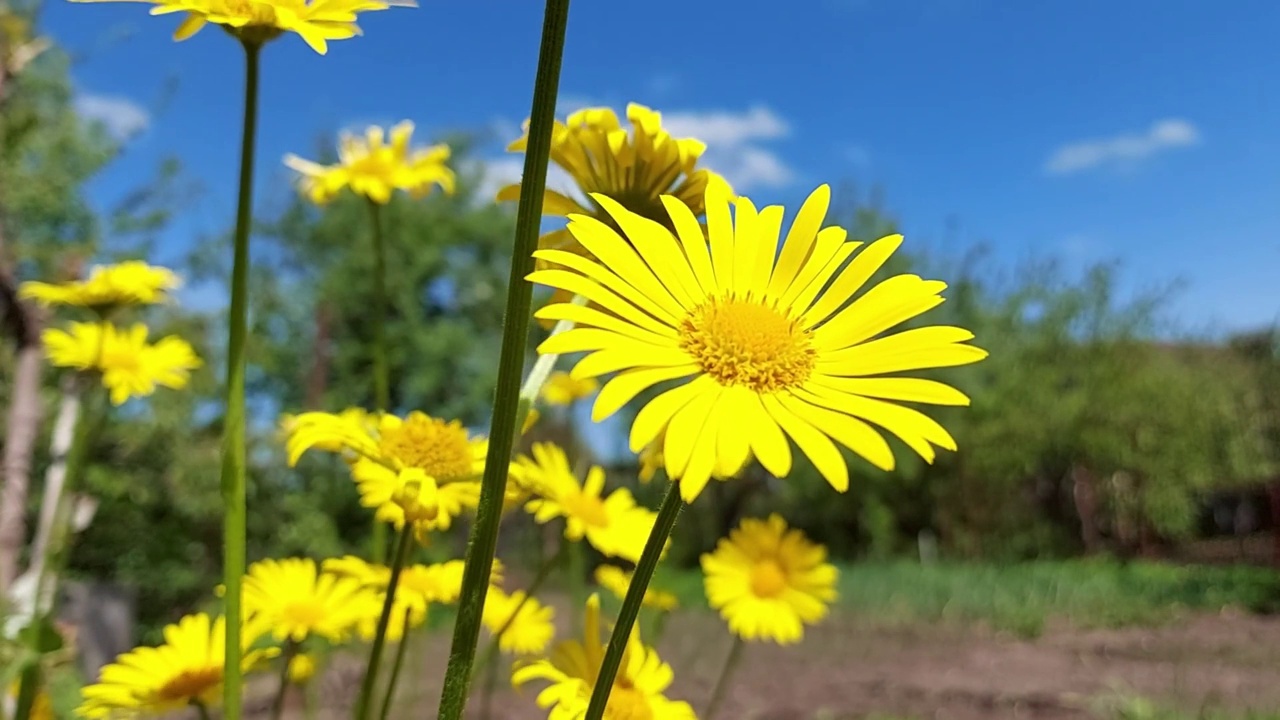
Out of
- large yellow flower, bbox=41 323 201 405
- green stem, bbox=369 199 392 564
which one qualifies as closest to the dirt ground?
large yellow flower, bbox=41 323 201 405

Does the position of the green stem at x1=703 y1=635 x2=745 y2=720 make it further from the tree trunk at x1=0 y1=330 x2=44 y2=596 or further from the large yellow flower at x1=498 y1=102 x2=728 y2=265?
the tree trunk at x1=0 y1=330 x2=44 y2=596

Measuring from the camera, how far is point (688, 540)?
33.8 feet

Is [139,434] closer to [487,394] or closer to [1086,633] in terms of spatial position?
[487,394]

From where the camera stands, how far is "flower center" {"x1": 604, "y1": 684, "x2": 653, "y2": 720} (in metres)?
0.71

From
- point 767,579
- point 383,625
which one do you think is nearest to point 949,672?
point 767,579

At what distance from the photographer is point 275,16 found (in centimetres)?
59

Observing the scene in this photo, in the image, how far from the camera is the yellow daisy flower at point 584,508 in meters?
1.00

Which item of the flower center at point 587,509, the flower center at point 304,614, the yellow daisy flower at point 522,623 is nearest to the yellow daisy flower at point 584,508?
the flower center at point 587,509

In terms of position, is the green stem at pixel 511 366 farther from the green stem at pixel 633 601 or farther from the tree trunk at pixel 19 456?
the tree trunk at pixel 19 456

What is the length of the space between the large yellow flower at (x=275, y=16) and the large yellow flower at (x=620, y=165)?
0.13m

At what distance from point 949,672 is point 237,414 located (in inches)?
199

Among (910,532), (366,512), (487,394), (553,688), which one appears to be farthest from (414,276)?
(553,688)

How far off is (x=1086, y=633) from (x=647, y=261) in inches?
262

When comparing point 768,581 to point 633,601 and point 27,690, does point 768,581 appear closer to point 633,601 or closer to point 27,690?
point 27,690
